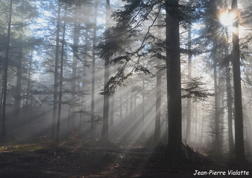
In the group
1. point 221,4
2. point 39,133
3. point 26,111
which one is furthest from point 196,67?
point 26,111

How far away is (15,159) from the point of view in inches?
366

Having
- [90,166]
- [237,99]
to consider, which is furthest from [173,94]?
[90,166]

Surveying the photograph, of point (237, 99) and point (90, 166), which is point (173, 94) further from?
point (90, 166)

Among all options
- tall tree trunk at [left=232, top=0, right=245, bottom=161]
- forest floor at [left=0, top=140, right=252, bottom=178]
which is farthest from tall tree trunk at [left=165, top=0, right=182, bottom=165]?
tall tree trunk at [left=232, top=0, right=245, bottom=161]

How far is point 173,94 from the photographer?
8508 millimetres

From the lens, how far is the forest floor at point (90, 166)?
7051 millimetres

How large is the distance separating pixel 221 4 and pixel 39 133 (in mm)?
24294

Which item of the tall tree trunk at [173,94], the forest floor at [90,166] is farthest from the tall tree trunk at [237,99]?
the tall tree trunk at [173,94]

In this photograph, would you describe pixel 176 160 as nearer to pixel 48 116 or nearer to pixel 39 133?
pixel 39 133

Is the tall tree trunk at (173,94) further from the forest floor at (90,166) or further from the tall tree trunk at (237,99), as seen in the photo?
the tall tree trunk at (237,99)

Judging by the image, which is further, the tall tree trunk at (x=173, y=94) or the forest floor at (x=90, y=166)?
the tall tree trunk at (x=173, y=94)

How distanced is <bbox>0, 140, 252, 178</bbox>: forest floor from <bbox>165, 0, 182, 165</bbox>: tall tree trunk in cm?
74

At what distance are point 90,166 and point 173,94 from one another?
5.45m

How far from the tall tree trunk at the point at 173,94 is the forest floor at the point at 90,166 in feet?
2.42
